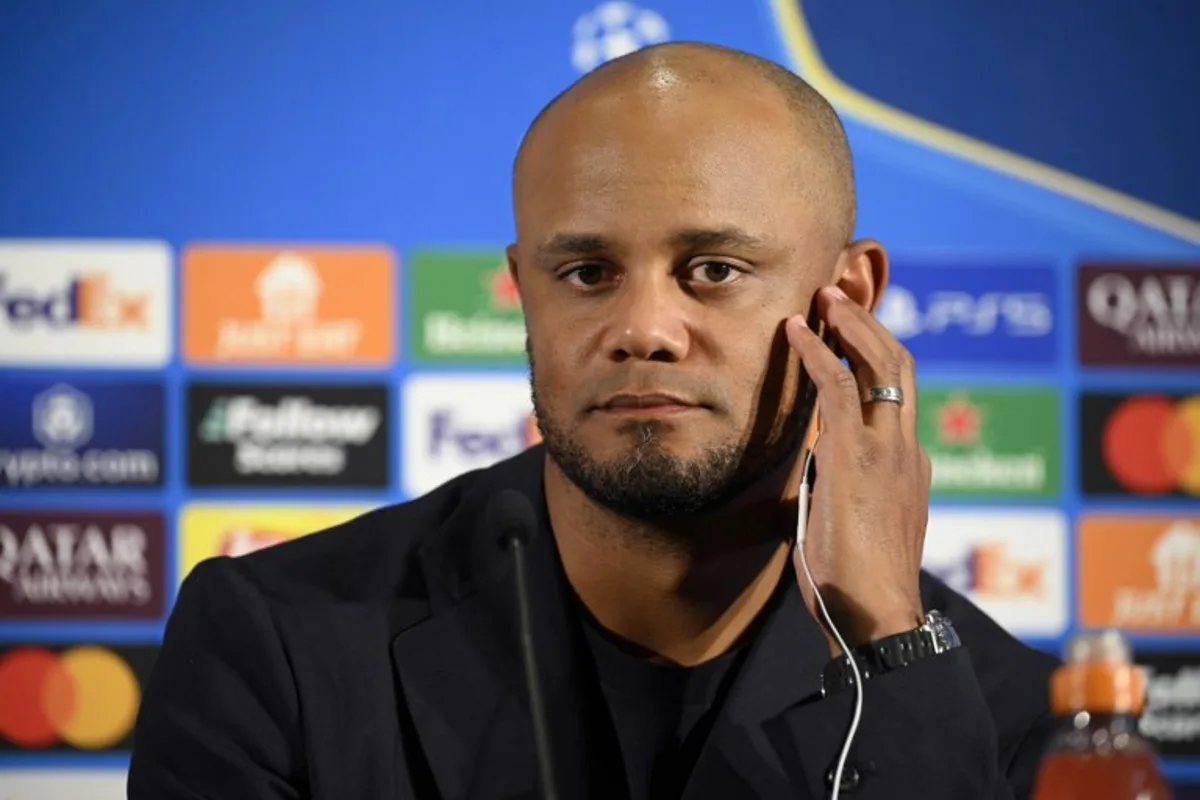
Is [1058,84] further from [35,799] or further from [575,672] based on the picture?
[35,799]

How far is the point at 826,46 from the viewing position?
12.9ft

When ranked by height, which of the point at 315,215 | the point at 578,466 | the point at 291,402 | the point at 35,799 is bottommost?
the point at 35,799

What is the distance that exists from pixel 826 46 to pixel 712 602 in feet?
6.27

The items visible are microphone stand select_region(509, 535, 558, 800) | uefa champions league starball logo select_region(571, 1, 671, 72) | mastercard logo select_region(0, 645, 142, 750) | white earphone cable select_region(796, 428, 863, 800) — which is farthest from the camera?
uefa champions league starball logo select_region(571, 1, 671, 72)

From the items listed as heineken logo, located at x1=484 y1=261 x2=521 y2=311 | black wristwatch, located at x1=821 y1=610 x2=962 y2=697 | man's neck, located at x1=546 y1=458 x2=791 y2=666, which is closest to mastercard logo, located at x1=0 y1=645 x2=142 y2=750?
heineken logo, located at x1=484 y1=261 x2=521 y2=311

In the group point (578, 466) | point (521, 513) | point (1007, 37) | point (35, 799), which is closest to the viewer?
point (521, 513)

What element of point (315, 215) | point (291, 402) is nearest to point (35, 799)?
point (291, 402)

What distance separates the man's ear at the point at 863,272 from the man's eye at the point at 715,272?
0.81ft

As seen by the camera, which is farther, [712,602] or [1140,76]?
[1140,76]

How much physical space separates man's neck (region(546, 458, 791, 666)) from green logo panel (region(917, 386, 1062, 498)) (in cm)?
162

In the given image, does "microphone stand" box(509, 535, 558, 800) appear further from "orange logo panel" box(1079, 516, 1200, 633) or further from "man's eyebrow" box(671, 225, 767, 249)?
"orange logo panel" box(1079, 516, 1200, 633)

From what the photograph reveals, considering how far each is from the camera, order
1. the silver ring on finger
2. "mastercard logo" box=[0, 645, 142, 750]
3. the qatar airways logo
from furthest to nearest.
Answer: the qatar airways logo < "mastercard logo" box=[0, 645, 142, 750] < the silver ring on finger

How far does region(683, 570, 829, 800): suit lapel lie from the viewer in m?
2.08

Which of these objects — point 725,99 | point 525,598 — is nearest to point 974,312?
point 725,99
